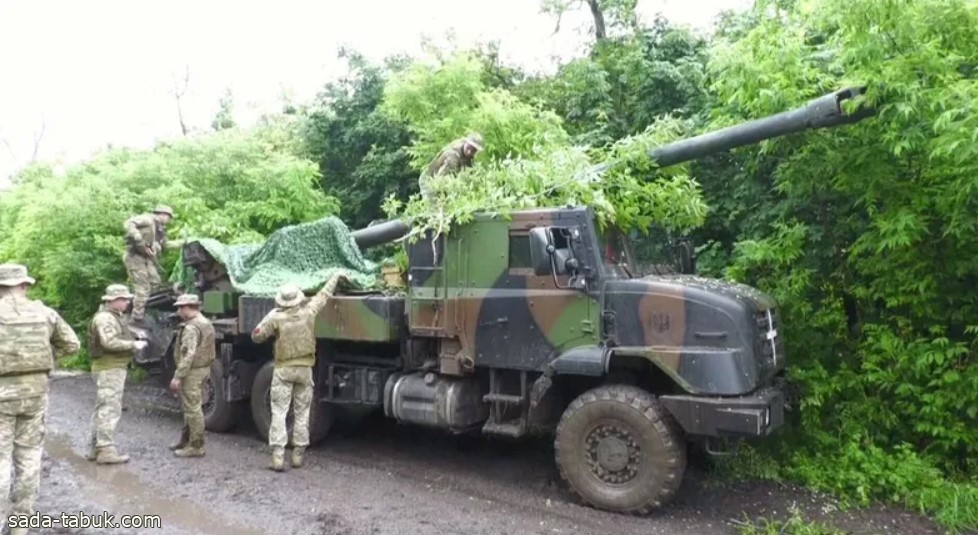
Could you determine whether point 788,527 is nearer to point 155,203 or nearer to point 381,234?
point 381,234

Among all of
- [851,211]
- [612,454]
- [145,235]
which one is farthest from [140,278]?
[851,211]

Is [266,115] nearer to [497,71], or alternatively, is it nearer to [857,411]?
[497,71]

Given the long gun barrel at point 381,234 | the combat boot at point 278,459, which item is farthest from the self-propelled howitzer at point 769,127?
the combat boot at point 278,459

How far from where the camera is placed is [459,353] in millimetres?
6820

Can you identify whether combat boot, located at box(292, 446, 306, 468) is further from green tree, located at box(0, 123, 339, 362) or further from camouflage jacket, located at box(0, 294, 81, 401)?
green tree, located at box(0, 123, 339, 362)

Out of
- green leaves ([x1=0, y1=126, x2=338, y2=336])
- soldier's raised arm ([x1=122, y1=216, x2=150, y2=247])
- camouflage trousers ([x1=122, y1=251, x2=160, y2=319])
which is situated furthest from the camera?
green leaves ([x1=0, y1=126, x2=338, y2=336])

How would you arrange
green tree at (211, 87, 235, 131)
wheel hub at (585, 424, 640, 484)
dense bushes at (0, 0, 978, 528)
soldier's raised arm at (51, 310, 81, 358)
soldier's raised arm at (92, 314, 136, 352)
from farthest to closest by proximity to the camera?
green tree at (211, 87, 235, 131) < soldier's raised arm at (92, 314, 136, 352) < dense bushes at (0, 0, 978, 528) < wheel hub at (585, 424, 640, 484) < soldier's raised arm at (51, 310, 81, 358)

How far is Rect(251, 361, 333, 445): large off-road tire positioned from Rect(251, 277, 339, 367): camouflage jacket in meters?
0.92

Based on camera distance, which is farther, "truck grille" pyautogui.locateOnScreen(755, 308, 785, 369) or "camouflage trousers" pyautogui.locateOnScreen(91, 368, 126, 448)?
"camouflage trousers" pyautogui.locateOnScreen(91, 368, 126, 448)

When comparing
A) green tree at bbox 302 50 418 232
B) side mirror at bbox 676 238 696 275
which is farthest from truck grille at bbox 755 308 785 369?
green tree at bbox 302 50 418 232

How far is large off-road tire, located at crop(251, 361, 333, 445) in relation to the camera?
310 inches

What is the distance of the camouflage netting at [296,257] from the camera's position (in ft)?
27.4

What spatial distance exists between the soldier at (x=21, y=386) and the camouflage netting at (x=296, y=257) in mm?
2916

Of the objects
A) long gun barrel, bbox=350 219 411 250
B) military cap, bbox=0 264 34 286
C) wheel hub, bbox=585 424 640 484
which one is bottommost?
wheel hub, bbox=585 424 640 484
